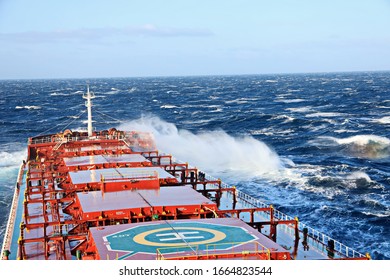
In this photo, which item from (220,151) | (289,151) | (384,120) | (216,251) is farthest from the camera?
(384,120)

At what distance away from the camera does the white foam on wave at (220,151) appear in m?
63.6

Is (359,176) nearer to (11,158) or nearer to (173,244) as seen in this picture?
(173,244)

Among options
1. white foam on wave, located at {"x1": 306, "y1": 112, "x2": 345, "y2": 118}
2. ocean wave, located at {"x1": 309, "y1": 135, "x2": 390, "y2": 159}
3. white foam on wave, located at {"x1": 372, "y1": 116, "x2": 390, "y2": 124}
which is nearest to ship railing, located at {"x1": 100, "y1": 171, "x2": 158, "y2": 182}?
ocean wave, located at {"x1": 309, "y1": 135, "x2": 390, "y2": 159}

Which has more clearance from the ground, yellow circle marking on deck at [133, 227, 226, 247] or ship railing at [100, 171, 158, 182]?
ship railing at [100, 171, 158, 182]

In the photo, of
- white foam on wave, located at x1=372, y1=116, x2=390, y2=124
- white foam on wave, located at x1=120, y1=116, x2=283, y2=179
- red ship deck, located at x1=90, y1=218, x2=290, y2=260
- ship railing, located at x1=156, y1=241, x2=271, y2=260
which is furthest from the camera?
white foam on wave, located at x1=372, y1=116, x2=390, y2=124

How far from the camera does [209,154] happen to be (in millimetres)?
74188

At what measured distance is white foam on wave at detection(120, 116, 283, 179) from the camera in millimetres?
63625

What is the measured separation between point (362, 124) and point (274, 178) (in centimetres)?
5228

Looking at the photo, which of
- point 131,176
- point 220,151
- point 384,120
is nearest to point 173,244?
point 131,176

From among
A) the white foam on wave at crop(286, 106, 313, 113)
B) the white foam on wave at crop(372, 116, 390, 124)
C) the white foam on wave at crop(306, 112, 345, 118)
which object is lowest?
the white foam on wave at crop(372, 116, 390, 124)

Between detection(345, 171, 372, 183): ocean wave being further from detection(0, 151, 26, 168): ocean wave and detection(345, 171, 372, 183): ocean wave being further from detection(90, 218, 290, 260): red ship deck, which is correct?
detection(0, 151, 26, 168): ocean wave

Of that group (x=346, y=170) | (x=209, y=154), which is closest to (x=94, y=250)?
(x=346, y=170)

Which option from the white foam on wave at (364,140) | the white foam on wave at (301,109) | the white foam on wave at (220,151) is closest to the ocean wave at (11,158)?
the white foam on wave at (220,151)

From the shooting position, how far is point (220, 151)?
76875 millimetres
